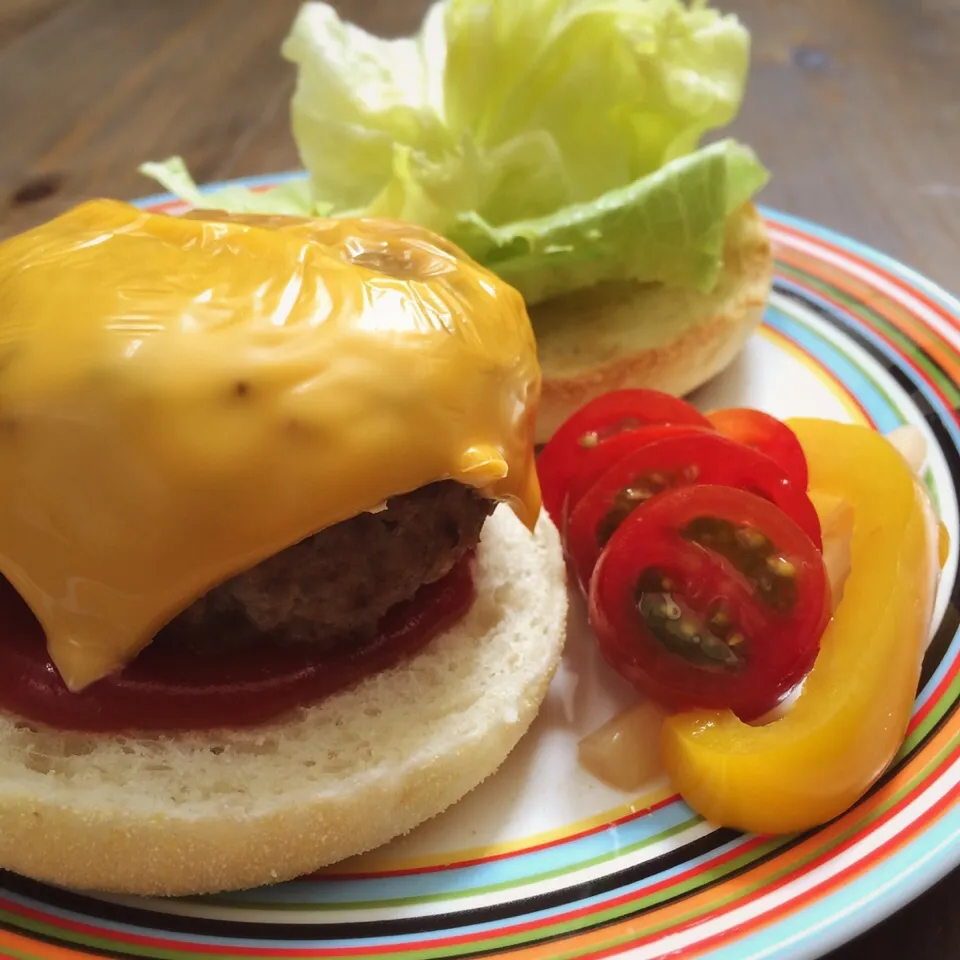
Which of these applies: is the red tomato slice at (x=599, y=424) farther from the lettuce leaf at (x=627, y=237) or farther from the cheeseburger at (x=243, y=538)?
the lettuce leaf at (x=627, y=237)

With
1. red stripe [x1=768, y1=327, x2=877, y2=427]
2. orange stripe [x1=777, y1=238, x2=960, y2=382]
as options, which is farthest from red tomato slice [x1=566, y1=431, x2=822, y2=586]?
orange stripe [x1=777, y1=238, x2=960, y2=382]

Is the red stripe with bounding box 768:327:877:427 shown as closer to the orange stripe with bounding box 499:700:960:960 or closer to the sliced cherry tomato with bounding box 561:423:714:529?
the sliced cherry tomato with bounding box 561:423:714:529

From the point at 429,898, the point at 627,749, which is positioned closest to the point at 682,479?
the point at 627,749

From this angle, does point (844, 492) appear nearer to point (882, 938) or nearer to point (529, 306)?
point (882, 938)

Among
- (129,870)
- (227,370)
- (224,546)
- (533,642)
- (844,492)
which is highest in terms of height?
(227,370)

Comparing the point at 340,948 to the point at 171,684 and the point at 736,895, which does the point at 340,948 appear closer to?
the point at 171,684


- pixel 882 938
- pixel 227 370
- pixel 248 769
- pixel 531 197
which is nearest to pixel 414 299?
pixel 227 370
